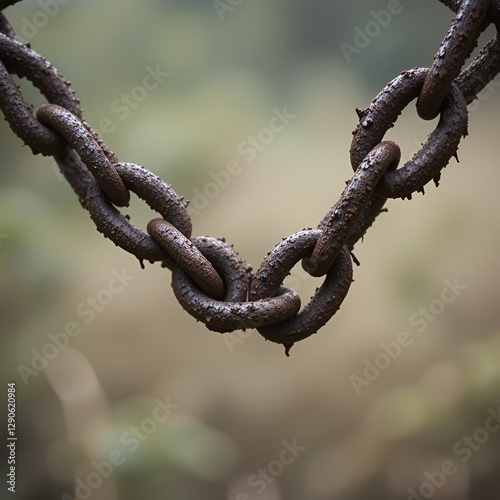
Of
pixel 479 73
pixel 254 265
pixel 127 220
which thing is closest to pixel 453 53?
pixel 479 73

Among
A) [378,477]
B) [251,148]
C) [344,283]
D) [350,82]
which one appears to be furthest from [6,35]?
[378,477]

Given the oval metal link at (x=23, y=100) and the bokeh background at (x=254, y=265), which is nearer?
the oval metal link at (x=23, y=100)

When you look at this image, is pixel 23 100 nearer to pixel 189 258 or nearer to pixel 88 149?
pixel 88 149

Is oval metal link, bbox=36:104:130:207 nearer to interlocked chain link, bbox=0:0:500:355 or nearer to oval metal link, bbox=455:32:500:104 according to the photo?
interlocked chain link, bbox=0:0:500:355

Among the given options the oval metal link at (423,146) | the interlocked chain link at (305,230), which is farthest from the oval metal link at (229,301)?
the oval metal link at (423,146)

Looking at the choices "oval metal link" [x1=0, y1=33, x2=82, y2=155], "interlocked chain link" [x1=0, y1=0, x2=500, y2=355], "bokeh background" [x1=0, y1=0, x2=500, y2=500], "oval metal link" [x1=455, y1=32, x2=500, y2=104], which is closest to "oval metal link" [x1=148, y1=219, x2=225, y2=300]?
"interlocked chain link" [x1=0, y1=0, x2=500, y2=355]

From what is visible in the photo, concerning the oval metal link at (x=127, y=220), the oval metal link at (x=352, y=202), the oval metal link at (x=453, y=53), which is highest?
the oval metal link at (x=453, y=53)

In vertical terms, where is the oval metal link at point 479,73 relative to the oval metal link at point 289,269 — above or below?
above

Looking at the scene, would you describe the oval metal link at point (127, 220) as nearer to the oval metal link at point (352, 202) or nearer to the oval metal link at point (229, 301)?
the oval metal link at point (229, 301)
